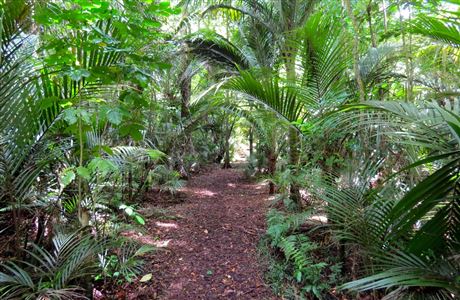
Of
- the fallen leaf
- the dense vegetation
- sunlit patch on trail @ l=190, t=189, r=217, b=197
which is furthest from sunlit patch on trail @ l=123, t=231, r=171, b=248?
sunlit patch on trail @ l=190, t=189, r=217, b=197

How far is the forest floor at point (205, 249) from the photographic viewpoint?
2.71 m

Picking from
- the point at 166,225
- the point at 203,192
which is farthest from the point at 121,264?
the point at 203,192

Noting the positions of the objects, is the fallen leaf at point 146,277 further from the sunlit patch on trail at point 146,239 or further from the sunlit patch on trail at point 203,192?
the sunlit patch on trail at point 203,192

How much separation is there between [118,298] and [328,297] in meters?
1.84

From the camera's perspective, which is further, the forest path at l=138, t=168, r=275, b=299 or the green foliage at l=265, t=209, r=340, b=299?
the forest path at l=138, t=168, r=275, b=299

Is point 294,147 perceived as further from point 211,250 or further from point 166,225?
point 166,225

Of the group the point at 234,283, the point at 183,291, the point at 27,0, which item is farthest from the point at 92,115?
the point at 234,283

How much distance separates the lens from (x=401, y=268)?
1650 millimetres

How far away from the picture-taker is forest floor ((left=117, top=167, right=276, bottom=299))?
271cm

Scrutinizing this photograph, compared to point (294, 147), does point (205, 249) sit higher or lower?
lower

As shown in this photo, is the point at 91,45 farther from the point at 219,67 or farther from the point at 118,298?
the point at 219,67

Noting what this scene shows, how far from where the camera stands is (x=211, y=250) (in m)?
3.51

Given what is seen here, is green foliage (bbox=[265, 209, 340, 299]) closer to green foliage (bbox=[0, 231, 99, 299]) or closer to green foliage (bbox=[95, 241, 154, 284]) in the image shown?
green foliage (bbox=[95, 241, 154, 284])

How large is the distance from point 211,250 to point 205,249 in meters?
0.08
